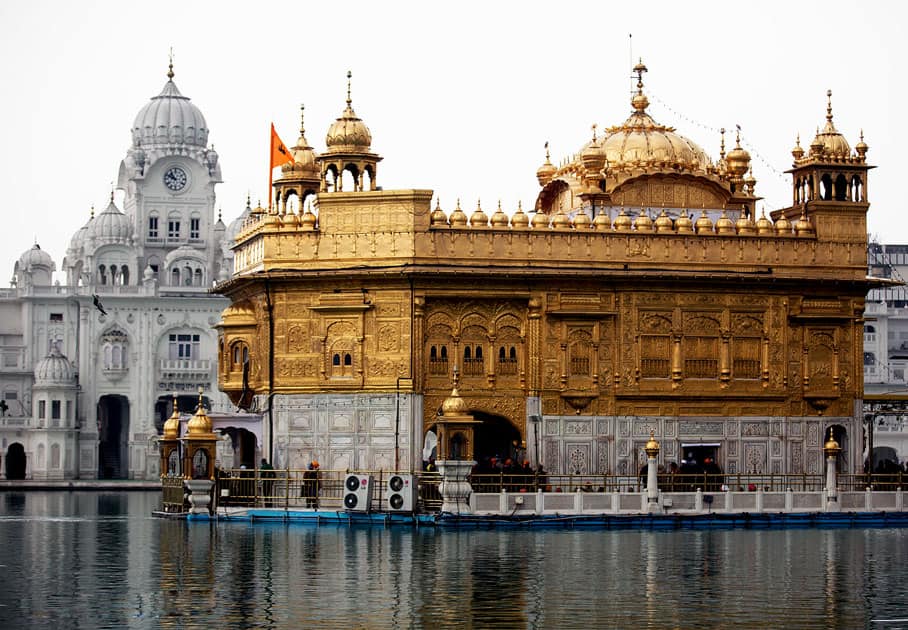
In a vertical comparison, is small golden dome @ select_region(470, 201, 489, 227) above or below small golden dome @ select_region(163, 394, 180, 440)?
above

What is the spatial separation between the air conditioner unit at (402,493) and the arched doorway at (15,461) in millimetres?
52112

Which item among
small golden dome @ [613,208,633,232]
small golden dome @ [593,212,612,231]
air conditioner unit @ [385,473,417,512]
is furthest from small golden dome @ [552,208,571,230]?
air conditioner unit @ [385,473,417,512]

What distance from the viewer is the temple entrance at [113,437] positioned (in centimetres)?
8975

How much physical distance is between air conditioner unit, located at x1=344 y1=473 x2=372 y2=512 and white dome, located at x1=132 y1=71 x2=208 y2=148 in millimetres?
58600

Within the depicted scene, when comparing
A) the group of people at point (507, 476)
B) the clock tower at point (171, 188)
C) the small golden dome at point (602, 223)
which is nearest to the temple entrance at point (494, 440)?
the group of people at point (507, 476)

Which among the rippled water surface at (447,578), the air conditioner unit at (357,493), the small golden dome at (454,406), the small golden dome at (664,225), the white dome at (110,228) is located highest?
the white dome at (110,228)

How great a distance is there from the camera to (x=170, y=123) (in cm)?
9625

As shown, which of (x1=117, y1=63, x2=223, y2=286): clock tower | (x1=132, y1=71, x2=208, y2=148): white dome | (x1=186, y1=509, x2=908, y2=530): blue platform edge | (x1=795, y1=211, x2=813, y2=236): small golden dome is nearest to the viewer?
(x1=186, y1=509, x2=908, y2=530): blue platform edge

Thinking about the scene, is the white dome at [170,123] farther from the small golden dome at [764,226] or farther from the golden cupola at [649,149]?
the small golden dome at [764,226]

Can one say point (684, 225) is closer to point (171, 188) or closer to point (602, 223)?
point (602, 223)

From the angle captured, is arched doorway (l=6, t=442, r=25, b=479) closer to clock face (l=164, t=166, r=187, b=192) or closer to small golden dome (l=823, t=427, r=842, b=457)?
clock face (l=164, t=166, r=187, b=192)

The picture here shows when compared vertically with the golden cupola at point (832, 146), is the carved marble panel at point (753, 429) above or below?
below

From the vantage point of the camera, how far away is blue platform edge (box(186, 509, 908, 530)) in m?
38.5

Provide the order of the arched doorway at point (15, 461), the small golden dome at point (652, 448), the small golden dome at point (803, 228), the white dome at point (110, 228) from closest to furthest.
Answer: the small golden dome at point (652, 448) < the small golden dome at point (803, 228) < the arched doorway at point (15, 461) < the white dome at point (110, 228)
